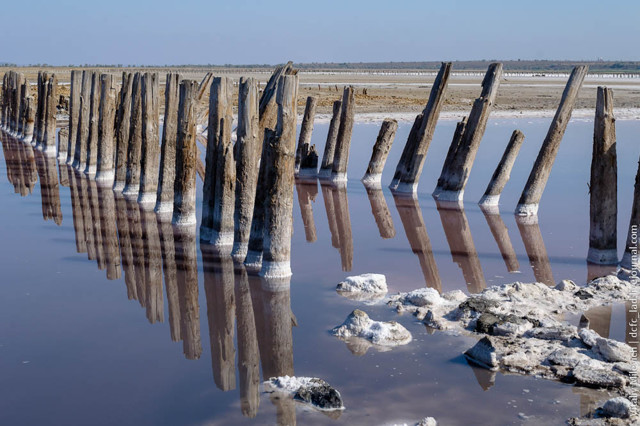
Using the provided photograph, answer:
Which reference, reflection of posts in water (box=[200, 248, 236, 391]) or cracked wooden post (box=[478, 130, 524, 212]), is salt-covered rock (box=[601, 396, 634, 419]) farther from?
cracked wooden post (box=[478, 130, 524, 212])

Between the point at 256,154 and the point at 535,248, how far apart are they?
3920 millimetres

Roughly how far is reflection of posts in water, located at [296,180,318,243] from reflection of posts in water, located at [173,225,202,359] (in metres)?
1.69

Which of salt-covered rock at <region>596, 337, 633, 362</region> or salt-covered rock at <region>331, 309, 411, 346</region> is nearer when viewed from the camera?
salt-covered rock at <region>596, 337, 633, 362</region>

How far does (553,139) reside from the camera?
11125 millimetres

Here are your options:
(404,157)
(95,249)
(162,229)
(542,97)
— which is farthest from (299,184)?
(542,97)

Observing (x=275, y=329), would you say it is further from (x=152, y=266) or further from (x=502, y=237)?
(x=502, y=237)

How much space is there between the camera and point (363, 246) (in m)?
10.1

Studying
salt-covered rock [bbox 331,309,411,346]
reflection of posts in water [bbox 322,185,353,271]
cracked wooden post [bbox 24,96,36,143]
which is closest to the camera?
salt-covered rock [bbox 331,309,411,346]

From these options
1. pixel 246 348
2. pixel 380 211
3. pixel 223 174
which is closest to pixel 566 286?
pixel 246 348

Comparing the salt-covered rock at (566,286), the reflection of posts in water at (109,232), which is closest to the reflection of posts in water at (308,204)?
the reflection of posts in water at (109,232)

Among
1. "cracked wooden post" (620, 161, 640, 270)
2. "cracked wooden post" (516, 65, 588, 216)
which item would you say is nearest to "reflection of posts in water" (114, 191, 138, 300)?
"cracked wooden post" (620, 161, 640, 270)

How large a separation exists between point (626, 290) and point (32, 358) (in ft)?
19.0

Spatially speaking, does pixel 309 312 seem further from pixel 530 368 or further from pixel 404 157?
pixel 404 157

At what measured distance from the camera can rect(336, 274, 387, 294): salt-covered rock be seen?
7.86 metres
